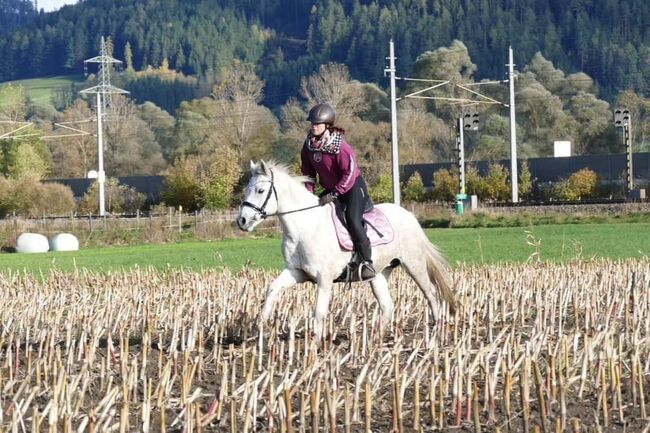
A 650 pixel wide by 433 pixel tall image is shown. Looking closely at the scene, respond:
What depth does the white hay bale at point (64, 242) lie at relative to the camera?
49.7 metres

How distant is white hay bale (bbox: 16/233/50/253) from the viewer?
158 ft

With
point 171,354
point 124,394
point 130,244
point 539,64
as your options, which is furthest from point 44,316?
point 539,64

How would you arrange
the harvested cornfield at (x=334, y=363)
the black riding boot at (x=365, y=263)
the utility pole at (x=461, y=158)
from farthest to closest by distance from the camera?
the utility pole at (x=461, y=158) → the black riding boot at (x=365, y=263) → the harvested cornfield at (x=334, y=363)

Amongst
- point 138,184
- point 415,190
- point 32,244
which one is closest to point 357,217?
point 32,244

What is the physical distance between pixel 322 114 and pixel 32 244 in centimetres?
3697

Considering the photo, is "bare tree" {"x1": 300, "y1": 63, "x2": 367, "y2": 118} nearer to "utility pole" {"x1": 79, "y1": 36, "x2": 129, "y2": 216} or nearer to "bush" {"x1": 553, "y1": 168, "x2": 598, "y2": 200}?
"utility pole" {"x1": 79, "y1": 36, "x2": 129, "y2": 216}

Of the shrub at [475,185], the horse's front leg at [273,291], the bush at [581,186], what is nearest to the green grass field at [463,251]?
the horse's front leg at [273,291]

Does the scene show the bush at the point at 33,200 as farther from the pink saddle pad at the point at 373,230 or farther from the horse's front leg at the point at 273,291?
the horse's front leg at the point at 273,291

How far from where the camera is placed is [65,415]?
290 inches

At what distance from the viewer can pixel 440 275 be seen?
1472 centimetres

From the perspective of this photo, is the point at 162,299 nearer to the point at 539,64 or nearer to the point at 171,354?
the point at 171,354

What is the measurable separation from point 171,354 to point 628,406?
407 centimetres

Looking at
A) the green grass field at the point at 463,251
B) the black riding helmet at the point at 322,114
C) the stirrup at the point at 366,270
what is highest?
the black riding helmet at the point at 322,114

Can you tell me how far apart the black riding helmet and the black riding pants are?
0.81 m
